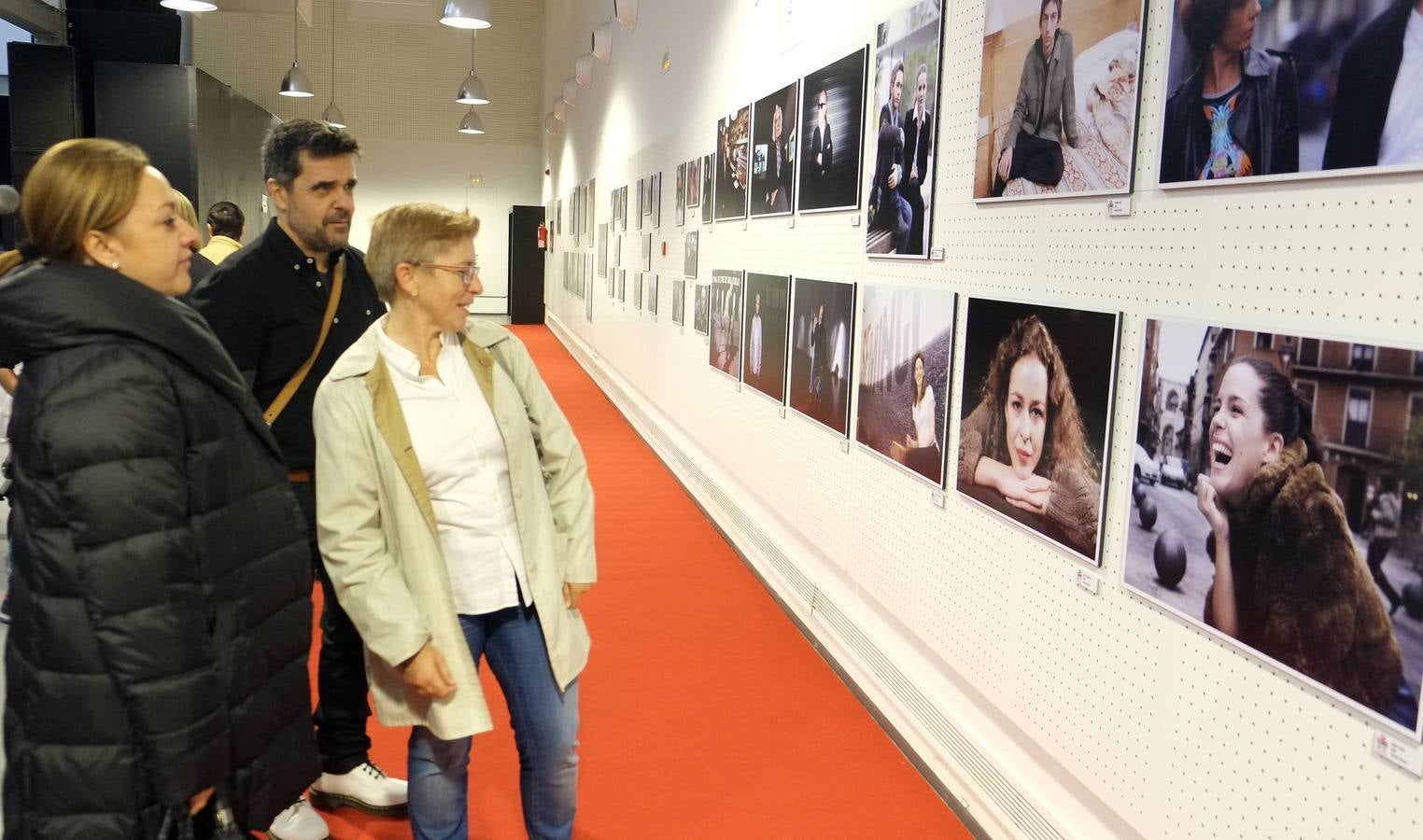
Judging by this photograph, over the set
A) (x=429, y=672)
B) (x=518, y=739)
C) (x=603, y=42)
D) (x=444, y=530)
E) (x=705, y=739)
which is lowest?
(x=705, y=739)

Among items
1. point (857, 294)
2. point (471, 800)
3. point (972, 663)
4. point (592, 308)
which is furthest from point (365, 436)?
point (592, 308)

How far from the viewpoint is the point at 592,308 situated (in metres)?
14.4

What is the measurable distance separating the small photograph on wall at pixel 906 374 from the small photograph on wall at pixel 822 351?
146 millimetres

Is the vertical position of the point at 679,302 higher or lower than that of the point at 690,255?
lower

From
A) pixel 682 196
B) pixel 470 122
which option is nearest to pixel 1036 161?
pixel 682 196

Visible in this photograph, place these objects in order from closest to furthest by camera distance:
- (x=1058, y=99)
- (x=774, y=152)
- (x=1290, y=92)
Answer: (x=1290, y=92) → (x=1058, y=99) → (x=774, y=152)

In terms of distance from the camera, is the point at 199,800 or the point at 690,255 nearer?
the point at 199,800

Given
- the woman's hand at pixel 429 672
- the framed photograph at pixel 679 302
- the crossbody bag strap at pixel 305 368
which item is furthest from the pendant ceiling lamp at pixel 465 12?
the woman's hand at pixel 429 672

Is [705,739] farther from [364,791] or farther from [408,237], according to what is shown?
[408,237]

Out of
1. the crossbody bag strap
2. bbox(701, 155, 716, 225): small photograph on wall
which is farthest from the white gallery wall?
the crossbody bag strap

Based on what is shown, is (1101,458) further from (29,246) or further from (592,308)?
(592,308)

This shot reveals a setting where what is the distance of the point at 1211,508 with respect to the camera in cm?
213

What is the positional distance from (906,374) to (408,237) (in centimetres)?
199

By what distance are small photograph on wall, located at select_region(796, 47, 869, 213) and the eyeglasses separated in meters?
2.31
